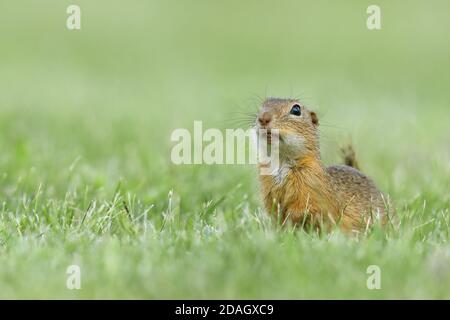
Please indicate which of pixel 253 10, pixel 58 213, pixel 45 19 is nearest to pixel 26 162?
pixel 58 213

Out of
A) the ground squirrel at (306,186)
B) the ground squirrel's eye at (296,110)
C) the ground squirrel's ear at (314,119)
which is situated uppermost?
the ground squirrel's eye at (296,110)

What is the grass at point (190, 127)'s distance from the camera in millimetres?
4246

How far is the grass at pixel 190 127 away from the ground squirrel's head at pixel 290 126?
0.50 meters

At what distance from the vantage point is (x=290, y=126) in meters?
5.69

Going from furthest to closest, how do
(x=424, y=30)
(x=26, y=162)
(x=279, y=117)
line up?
1. (x=424, y=30)
2. (x=26, y=162)
3. (x=279, y=117)

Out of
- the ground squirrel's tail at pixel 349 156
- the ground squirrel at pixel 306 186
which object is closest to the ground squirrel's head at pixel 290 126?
the ground squirrel at pixel 306 186

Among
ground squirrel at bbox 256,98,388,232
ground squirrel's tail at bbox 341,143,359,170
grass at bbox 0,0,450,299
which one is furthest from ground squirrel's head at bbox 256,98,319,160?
ground squirrel's tail at bbox 341,143,359,170

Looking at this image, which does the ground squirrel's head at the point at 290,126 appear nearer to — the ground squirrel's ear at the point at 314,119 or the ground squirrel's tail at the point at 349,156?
the ground squirrel's ear at the point at 314,119

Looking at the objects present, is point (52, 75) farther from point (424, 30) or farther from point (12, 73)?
point (424, 30)

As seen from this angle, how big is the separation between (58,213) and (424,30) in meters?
14.1

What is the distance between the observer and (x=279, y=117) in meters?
5.71

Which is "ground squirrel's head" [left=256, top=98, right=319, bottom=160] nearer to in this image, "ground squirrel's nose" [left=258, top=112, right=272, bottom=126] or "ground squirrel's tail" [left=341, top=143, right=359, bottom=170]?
"ground squirrel's nose" [left=258, top=112, right=272, bottom=126]

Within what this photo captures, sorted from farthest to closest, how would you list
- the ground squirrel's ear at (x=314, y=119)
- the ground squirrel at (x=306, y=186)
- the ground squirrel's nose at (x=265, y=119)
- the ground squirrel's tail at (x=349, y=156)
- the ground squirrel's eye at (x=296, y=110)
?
the ground squirrel's tail at (x=349, y=156) → the ground squirrel's ear at (x=314, y=119) → the ground squirrel's eye at (x=296, y=110) → the ground squirrel's nose at (x=265, y=119) → the ground squirrel at (x=306, y=186)

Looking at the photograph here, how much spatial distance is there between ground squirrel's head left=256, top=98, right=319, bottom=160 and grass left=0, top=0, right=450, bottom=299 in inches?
19.7
